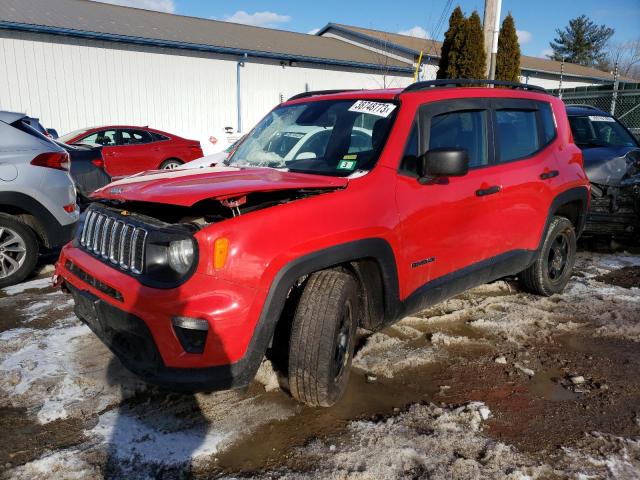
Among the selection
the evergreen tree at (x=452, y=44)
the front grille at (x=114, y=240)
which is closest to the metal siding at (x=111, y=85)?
the evergreen tree at (x=452, y=44)

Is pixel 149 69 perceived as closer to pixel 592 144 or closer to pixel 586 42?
pixel 592 144

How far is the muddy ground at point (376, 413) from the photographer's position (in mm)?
2486

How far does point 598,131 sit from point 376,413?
21.2ft

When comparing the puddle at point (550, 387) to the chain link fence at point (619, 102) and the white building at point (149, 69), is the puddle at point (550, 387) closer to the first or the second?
the chain link fence at point (619, 102)

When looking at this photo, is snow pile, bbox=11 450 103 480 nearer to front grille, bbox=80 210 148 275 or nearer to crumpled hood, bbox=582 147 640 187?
front grille, bbox=80 210 148 275

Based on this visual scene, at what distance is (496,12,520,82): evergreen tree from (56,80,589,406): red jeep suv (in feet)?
45.4

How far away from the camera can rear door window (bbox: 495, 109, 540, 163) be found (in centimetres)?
400

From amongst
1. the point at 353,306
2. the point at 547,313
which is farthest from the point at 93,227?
the point at 547,313

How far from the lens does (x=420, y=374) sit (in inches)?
135

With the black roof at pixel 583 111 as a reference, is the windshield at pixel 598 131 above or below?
below

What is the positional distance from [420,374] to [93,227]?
7.37 ft

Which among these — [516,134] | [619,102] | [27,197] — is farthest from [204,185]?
[619,102]

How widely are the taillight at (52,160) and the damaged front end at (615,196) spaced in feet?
20.1

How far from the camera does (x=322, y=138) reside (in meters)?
3.59
